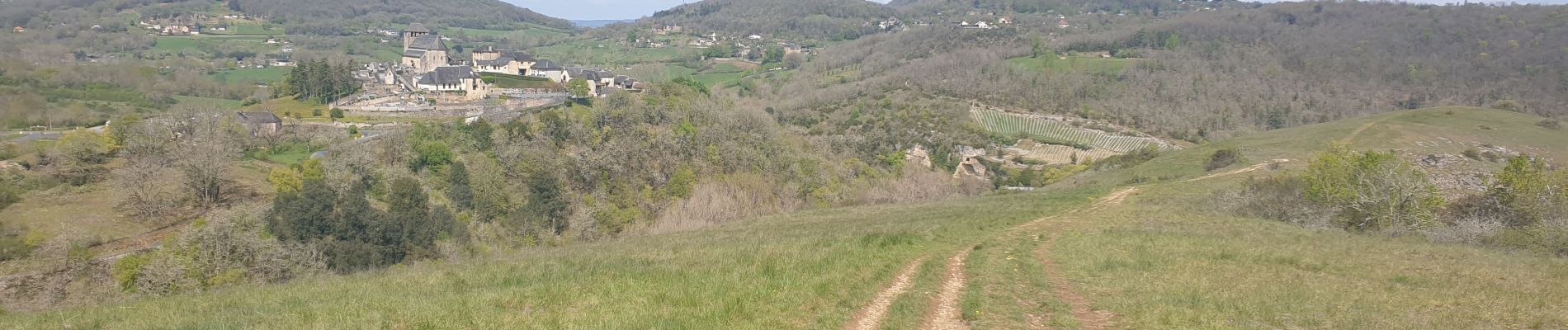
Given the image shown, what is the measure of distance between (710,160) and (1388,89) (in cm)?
9448

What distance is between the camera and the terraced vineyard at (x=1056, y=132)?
79562 millimetres

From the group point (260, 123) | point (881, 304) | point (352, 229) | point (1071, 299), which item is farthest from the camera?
point (260, 123)

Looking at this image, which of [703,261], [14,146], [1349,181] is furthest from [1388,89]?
[14,146]

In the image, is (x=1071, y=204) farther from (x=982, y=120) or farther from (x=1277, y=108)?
(x=1277, y=108)

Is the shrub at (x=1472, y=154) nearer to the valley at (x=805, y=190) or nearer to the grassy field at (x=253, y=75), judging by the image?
the valley at (x=805, y=190)

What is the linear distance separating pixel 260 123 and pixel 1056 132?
71263mm

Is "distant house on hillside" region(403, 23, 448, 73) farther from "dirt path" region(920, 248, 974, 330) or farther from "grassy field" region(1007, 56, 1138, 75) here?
"dirt path" region(920, 248, 974, 330)

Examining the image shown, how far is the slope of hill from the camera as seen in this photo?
10.1 metres

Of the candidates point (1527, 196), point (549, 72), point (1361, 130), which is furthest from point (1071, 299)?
point (549, 72)

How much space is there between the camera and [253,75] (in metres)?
93.8

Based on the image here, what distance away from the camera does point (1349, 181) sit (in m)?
25.5

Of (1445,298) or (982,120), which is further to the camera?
(982,120)

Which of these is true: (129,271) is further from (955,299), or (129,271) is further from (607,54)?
(607,54)

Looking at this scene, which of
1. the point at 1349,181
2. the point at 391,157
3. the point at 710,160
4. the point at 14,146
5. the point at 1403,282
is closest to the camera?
the point at 1403,282
